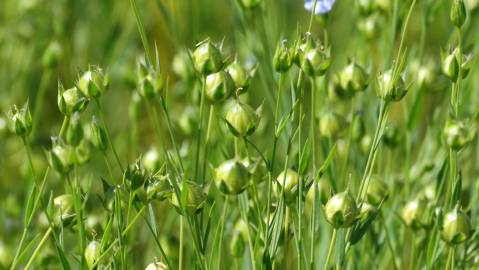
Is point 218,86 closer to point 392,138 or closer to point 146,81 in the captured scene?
point 146,81

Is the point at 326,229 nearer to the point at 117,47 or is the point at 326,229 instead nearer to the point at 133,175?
the point at 133,175

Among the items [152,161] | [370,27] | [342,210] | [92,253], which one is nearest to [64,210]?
[92,253]

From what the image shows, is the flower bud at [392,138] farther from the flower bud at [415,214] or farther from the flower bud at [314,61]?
the flower bud at [314,61]

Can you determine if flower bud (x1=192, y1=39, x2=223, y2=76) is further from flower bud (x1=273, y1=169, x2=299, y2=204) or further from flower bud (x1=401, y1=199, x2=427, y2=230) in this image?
flower bud (x1=401, y1=199, x2=427, y2=230)

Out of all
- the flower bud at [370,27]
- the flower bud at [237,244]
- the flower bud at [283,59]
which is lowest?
the flower bud at [237,244]

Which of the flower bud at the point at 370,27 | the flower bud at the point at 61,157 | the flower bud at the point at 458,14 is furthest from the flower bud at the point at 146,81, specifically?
the flower bud at the point at 370,27

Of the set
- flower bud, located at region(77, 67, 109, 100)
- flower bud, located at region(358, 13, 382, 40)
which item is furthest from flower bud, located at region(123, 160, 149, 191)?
flower bud, located at region(358, 13, 382, 40)
